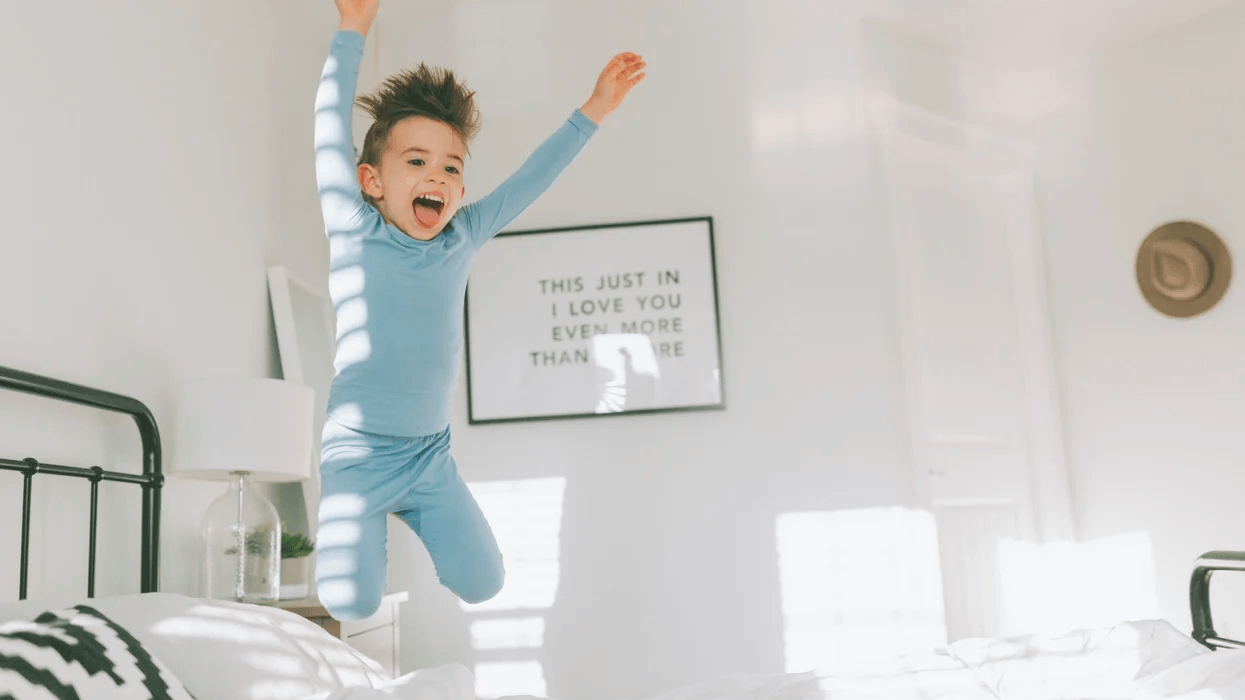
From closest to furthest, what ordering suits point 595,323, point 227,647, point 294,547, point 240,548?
point 227,647 < point 240,548 < point 294,547 < point 595,323

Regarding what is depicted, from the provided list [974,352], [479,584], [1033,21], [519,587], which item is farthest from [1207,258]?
[479,584]

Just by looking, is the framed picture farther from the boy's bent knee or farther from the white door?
the boy's bent knee

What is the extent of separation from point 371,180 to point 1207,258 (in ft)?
9.97

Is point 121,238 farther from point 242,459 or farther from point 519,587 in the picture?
point 519,587

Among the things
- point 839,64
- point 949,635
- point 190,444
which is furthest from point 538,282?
point 949,635

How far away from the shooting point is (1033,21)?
369 centimetres

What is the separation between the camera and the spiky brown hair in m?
1.73

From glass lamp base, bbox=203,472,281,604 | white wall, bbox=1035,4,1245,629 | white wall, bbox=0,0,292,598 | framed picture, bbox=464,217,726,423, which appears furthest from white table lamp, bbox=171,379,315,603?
white wall, bbox=1035,4,1245,629

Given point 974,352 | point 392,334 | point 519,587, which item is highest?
point 974,352

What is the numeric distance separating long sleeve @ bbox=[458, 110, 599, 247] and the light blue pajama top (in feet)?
0.39

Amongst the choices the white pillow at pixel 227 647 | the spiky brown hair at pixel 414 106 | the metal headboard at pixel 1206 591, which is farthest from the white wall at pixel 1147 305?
the white pillow at pixel 227 647

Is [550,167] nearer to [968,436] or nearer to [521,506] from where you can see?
[521,506]

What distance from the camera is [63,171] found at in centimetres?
195

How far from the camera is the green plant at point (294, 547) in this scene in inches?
101
